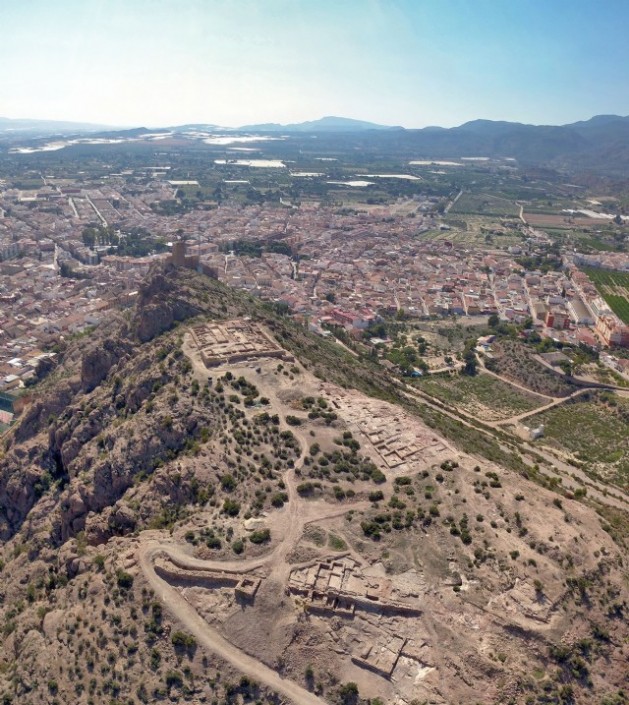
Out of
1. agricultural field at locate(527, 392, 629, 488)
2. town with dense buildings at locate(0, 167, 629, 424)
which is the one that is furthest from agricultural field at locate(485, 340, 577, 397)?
town with dense buildings at locate(0, 167, 629, 424)

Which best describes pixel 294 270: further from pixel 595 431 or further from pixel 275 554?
pixel 275 554

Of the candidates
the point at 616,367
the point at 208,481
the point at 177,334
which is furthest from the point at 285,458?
the point at 616,367

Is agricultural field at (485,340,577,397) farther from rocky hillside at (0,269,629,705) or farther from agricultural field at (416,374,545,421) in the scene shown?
rocky hillside at (0,269,629,705)

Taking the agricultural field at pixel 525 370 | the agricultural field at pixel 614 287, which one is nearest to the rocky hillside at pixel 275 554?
→ the agricultural field at pixel 525 370

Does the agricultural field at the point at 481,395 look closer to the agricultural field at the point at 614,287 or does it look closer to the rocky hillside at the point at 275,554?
the rocky hillside at the point at 275,554

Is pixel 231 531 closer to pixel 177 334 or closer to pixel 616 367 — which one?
pixel 177 334
